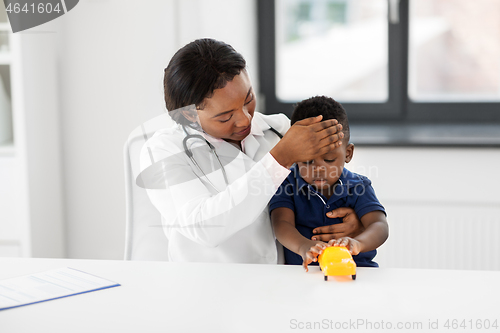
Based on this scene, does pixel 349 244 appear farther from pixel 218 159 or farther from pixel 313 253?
pixel 218 159

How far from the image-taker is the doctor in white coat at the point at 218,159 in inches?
39.7

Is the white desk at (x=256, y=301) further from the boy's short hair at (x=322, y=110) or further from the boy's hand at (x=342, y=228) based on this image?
the boy's short hair at (x=322, y=110)

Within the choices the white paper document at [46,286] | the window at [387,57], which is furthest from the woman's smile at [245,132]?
the window at [387,57]

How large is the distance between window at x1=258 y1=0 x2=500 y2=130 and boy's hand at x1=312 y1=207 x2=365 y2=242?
1.41m

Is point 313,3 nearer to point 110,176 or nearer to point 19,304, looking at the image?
point 110,176

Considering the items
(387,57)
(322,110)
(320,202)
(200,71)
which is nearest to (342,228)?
(320,202)

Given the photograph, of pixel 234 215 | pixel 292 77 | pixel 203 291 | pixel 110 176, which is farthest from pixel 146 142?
pixel 292 77

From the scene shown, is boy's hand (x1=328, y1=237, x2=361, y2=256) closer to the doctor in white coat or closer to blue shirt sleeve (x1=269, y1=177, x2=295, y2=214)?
the doctor in white coat

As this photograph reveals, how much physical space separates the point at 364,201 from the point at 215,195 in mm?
362

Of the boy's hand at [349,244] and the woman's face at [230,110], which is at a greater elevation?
the woman's face at [230,110]

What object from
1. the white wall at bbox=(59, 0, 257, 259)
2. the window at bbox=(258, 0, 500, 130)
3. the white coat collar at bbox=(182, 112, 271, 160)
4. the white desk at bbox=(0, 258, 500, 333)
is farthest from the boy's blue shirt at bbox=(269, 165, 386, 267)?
the window at bbox=(258, 0, 500, 130)

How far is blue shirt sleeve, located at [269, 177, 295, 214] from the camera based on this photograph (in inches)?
47.6

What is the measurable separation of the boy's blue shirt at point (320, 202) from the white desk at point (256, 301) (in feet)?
0.72

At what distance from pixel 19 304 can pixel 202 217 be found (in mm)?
359
